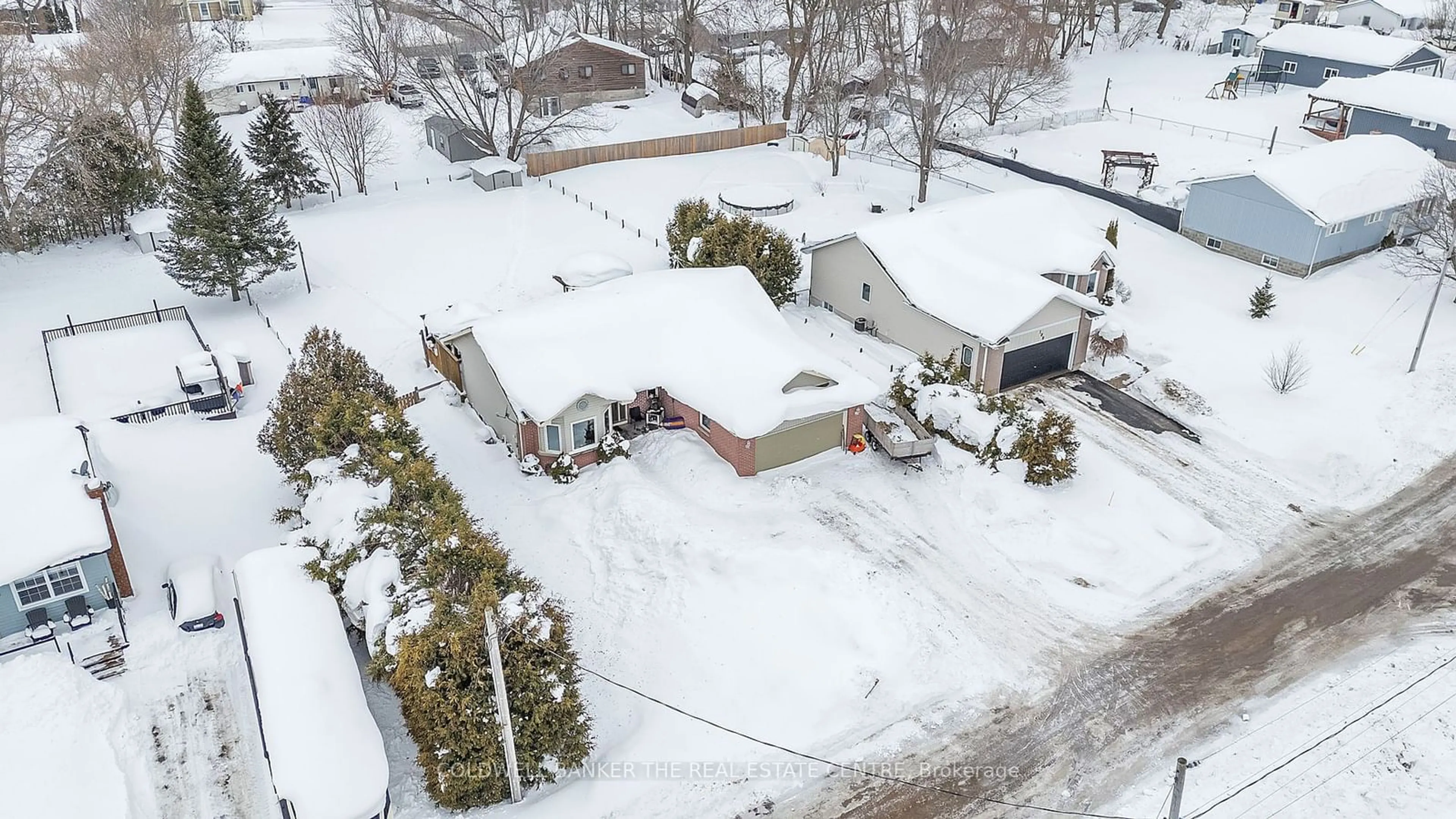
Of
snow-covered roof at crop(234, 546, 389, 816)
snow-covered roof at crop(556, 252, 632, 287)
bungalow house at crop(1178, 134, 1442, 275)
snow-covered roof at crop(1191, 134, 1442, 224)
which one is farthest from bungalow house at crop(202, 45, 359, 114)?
snow-covered roof at crop(1191, 134, 1442, 224)

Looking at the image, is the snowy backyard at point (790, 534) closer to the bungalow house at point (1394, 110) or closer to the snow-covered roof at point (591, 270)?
the snow-covered roof at point (591, 270)

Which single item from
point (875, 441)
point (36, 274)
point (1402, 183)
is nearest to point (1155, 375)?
point (875, 441)

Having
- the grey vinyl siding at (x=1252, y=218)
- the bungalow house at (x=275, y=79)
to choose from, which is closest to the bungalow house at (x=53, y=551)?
the grey vinyl siding at (x=1252, y=218)

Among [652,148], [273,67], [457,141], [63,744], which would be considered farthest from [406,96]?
[63,744]

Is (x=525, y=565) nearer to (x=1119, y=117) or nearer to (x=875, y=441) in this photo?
(x=875, y=441)

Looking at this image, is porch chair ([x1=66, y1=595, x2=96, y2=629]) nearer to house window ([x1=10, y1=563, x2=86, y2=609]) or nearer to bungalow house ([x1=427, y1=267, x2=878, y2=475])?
house window ([x1=10, y1=563, x2=86, y2=609])
